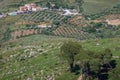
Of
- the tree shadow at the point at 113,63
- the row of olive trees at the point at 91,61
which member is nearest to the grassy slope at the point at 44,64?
the row of olive trees at the point at 91,61

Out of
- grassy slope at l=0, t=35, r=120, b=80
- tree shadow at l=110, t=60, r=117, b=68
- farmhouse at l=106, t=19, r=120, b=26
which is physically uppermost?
tree shadow at l=110, t=60, r=117, b=68

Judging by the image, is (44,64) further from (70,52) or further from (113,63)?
(113,63)

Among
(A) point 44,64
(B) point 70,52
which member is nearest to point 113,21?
(A) point 44,64

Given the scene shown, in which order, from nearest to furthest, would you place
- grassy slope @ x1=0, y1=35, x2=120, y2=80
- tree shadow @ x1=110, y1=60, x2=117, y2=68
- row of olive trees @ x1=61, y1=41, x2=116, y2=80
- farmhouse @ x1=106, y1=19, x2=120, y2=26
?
1. row of olive trees @ x1=61, y1=41, x2=116, y2=80
2. tree shadow @ x1=110, y1=60, x2=117, y2=68
3. grassy slope @ x1=0, y1=35, x2=120, y2=80
4. farmhouse @ x1=106, y1=19, x2=120, y2=26

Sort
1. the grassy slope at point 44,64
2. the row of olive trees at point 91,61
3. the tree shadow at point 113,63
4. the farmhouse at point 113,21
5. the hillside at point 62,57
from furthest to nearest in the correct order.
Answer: the farmhouse at point 113,21
the grassy slope at point 44,64
the tree shadow at point 113,63
the hillside at point 62,57
the row of olive trees at point 91,61

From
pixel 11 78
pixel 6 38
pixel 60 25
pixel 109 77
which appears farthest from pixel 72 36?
pixel 109 77

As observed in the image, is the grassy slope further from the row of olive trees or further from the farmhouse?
the farmhouse

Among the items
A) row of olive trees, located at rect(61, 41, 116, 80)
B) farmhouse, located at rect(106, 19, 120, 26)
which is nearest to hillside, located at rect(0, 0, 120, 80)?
row of olive trees, located at rect(61, 41, 116, 80)

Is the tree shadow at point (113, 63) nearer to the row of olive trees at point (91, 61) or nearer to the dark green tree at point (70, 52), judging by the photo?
the row of olive trees at point (91, 61)
